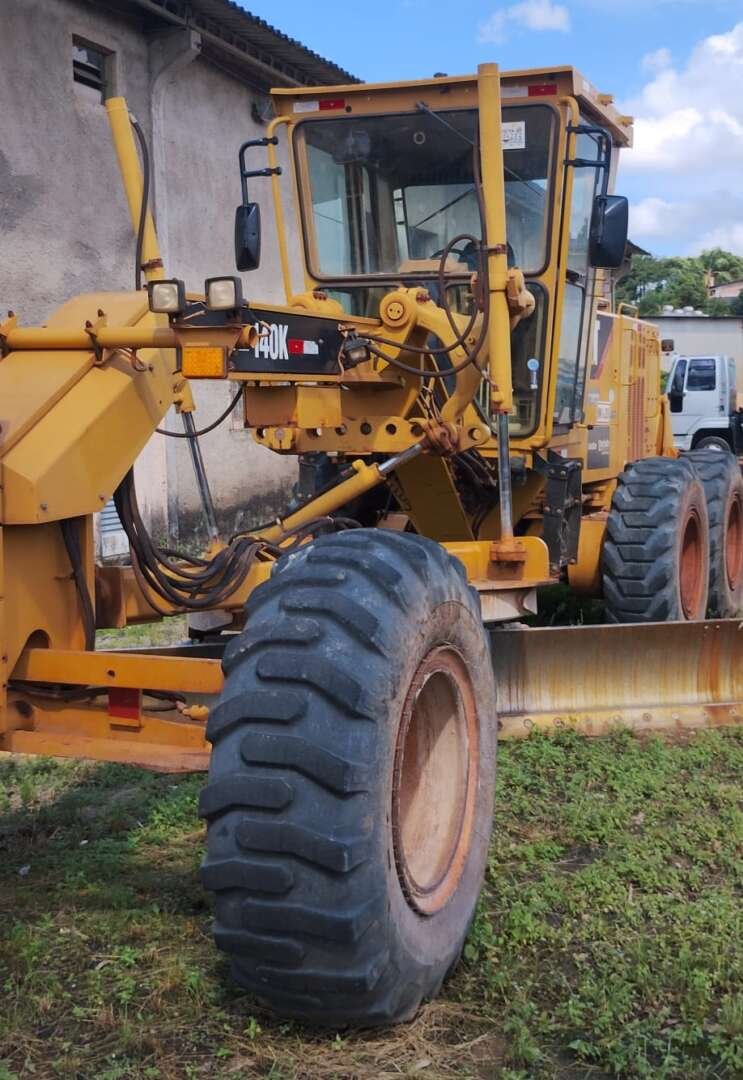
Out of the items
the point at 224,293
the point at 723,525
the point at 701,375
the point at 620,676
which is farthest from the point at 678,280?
the point at 224,293

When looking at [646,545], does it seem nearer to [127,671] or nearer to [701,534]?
[701,534]

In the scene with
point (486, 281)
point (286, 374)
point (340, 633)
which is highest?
point (486, 281)

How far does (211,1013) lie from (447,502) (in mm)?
3113

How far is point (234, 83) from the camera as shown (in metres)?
12.5

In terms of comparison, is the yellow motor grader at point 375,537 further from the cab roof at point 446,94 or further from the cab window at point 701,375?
the cab window at point 701,375

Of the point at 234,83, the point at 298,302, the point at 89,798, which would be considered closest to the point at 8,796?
the point at 89,798

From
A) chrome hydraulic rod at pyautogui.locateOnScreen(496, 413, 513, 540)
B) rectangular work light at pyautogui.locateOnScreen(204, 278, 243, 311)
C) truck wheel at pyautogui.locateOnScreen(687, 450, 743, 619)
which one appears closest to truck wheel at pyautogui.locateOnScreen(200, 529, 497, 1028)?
rectangular work light at pyautogui.locateOnScreen(204, 278, 243, 311)

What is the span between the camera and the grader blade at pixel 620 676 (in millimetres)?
5387

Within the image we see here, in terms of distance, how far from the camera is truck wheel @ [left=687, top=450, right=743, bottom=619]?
7.25 metres

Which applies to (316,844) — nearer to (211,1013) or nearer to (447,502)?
(211,1013)

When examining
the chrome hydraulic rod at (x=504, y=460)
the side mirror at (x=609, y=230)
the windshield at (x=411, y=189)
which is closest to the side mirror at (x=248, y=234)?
the windshield at (x=411, y=189)

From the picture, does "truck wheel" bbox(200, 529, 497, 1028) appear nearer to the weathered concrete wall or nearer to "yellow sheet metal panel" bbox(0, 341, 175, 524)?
"yellow sheet metal panel" bbox(0, 341, 175, 524)

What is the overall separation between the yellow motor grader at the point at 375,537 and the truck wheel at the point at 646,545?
0.02 meters

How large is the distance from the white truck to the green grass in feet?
55.4
